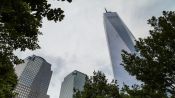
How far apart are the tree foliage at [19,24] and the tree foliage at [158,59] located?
10.4m

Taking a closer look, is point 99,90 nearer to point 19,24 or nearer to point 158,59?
point 158,59

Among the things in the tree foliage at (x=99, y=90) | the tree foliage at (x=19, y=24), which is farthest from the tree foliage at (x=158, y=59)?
the tree foliage at (x=19, y=24)

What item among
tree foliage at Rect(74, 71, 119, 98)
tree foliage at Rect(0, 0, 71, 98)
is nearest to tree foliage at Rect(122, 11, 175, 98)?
tree foliage at Rect(74, 71, 119, 98)

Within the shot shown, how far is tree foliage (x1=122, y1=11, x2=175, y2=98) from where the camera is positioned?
20.0m

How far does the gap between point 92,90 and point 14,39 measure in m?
14.4

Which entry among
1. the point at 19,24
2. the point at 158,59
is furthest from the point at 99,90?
the point at 19,24

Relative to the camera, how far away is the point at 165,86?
66.0 ft

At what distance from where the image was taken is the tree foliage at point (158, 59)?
20031mm

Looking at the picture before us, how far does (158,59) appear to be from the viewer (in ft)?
68.8

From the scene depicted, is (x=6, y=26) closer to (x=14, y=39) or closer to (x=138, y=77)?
(x=14, y=39)

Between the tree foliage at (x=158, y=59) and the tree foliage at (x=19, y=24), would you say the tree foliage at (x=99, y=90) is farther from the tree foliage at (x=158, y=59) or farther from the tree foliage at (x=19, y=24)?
the tree foliage at (x=19, y=24)

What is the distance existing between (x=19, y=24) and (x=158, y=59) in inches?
509

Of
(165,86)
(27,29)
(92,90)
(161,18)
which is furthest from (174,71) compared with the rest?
(27,29)

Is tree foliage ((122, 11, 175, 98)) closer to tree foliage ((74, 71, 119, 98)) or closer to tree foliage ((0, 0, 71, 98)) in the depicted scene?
tree foliage ((74, 71, 119, 98))
